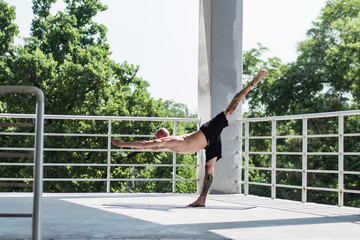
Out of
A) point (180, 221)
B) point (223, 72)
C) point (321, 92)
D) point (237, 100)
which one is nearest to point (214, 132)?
point (237, 100)

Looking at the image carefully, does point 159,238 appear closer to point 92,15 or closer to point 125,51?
point 92,15

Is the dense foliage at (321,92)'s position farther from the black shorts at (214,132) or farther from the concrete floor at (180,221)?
the concrete floor at (180,221)

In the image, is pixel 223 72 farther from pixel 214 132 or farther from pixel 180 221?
pixel 180 221

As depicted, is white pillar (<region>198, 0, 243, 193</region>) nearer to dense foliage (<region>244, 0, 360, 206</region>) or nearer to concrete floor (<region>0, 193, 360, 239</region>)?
concrete floor (<region>0, 193, 360, 239</region>)

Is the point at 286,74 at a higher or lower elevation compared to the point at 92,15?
lower

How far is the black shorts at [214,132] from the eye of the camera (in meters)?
4.87

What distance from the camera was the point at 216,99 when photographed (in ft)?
21.0

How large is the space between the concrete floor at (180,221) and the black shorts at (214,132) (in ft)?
1.84

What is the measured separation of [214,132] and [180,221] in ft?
4.91

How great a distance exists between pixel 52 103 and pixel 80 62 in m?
2.10

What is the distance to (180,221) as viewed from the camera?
11.8ft

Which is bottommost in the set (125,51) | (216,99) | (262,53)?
(216,99)

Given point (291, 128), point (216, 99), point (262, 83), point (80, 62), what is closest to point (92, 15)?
point (80, 62)

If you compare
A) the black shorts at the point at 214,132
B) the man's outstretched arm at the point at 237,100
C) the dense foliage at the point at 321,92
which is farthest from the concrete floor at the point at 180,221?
the dense foliage at the point at 321,92
